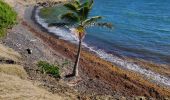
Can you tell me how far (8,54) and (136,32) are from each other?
35019mm

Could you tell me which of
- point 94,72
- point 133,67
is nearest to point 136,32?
point 133,67

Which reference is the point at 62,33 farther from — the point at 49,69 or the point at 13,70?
the point at 13,70

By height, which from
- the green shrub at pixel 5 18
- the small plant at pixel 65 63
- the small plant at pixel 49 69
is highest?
the green shrub at pixel 5 18

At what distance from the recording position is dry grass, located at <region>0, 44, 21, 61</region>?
40.6 m

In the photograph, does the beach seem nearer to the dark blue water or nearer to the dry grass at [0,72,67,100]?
the dry grass at [0,72,67,100]

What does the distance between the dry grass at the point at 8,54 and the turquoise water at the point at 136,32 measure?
1832cm

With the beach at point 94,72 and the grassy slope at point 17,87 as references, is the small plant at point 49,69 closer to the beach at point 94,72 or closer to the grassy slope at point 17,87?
the beach at point 94,72

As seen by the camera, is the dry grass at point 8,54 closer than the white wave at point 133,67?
Yes

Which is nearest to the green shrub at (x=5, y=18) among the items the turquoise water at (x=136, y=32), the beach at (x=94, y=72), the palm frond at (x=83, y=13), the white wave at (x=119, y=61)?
the beach at (x=94, y=72)

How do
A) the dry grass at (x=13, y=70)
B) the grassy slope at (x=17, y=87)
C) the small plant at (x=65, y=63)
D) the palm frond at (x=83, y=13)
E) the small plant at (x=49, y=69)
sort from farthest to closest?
1. the small plant at (x=65, y=63)
2. the palm frond at (x=83, y=13)
3. the small plant at (x=49, y=69)
4. the dry grass at (x=13, y=70)
5. the grassy slope at (x=17, y=87)

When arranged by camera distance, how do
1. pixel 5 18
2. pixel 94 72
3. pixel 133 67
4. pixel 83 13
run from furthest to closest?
pixel 5 18 < pixel 133 67 < pixel 94 72 < pixel 83 13

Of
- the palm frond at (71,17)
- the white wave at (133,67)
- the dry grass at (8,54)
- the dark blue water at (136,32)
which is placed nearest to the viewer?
the palm frond at (71,17)

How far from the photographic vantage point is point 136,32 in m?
72.4

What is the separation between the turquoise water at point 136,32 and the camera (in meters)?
59.1
